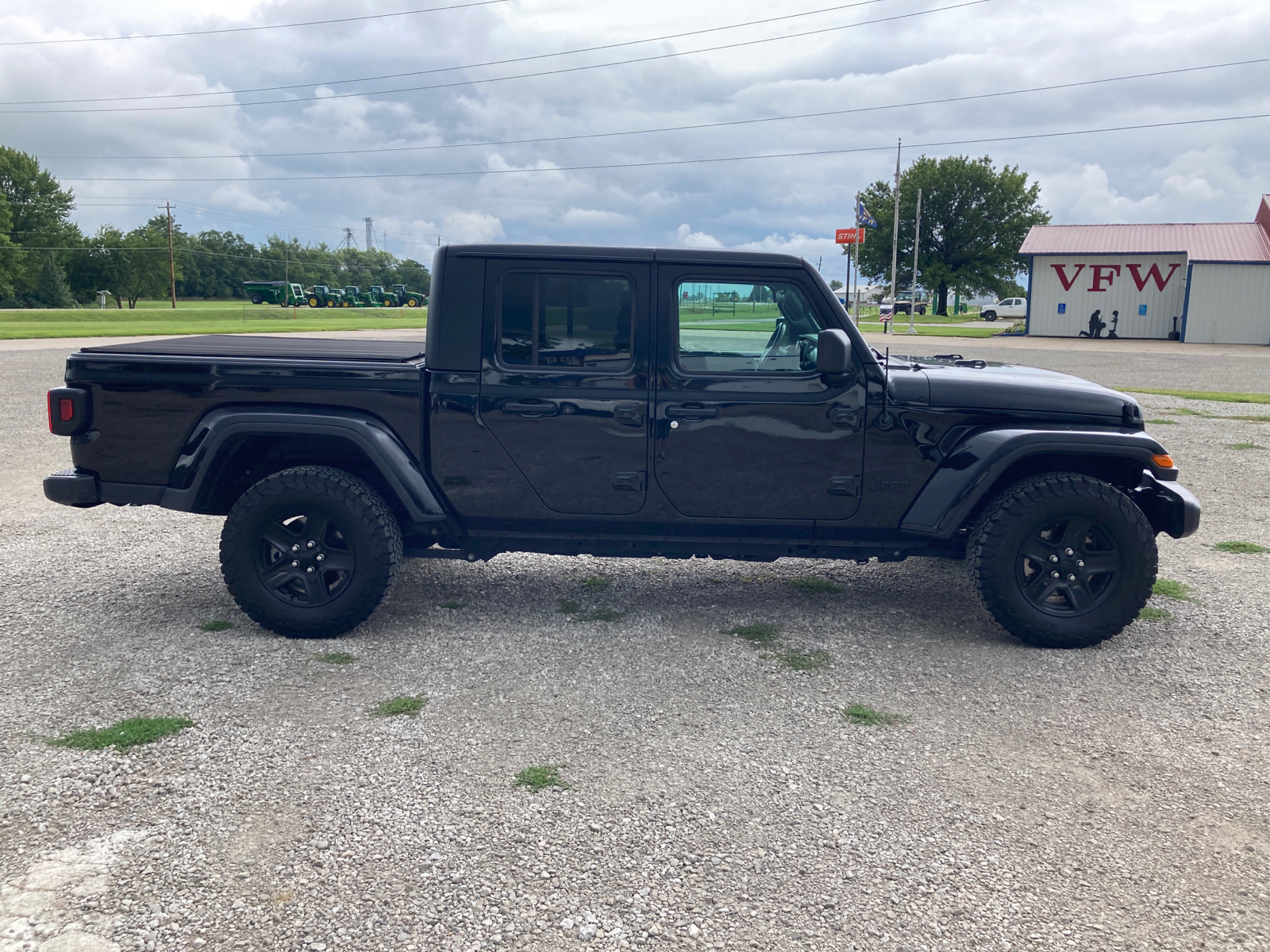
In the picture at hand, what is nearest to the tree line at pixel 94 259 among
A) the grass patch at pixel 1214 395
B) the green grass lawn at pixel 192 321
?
the green grass lawn at pixel 192 321

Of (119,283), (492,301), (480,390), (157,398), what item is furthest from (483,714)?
(119,283)

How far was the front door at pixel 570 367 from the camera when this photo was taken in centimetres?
464

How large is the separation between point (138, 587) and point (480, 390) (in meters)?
2.64

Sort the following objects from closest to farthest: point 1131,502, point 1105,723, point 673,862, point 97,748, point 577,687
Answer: point 673,862
point 97,748
point 1105,723
point 577,687
point 1131,502

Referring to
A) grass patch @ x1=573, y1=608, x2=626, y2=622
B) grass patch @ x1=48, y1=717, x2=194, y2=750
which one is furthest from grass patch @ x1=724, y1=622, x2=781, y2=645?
grass patch @ x1=48, y1=717, x2=194, y2=750

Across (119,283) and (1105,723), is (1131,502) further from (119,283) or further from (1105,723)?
(119,283)

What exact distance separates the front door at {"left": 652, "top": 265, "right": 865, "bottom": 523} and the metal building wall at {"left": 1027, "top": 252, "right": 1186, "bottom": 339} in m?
42.7

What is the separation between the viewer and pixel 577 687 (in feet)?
13.8

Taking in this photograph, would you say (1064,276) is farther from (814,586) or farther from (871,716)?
(871,716)

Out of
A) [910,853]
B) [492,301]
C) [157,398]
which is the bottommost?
[910,853]

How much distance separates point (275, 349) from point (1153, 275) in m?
44.8

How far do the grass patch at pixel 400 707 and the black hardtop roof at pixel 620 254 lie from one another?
7.00 ft

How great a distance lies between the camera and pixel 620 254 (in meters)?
4.66

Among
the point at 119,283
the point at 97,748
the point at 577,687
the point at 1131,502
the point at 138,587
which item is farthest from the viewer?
the point at 119,283
